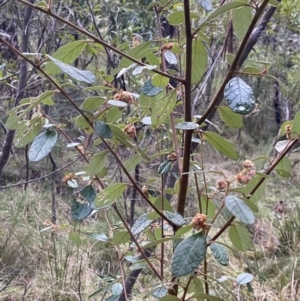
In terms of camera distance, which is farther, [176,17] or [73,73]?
[176,17]

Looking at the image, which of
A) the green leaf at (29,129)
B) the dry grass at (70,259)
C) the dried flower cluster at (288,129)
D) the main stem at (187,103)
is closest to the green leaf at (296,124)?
the dried flower cluster at (288,129)

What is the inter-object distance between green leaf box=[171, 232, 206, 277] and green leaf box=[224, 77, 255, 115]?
16 centimetres

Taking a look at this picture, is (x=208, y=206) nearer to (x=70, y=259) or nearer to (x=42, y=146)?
(x=42, y=146)

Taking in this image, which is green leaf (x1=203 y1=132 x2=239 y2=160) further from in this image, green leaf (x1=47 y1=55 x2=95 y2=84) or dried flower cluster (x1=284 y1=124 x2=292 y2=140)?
green leaf (x1=47 y1=55 x2=95 y2=84)

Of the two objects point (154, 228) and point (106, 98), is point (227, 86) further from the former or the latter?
point (154, 228)

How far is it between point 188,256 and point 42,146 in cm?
26

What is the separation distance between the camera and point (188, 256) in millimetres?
522

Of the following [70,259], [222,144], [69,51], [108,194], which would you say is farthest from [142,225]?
[70,259]

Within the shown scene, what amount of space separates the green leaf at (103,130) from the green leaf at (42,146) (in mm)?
84

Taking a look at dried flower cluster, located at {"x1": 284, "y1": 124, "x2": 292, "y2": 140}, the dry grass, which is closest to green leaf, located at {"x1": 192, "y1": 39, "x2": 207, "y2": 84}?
dried flower cluster, located at {"x1": 284, "y1": 124, "x2": 292, "y2": 140}

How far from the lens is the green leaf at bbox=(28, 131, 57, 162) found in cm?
63

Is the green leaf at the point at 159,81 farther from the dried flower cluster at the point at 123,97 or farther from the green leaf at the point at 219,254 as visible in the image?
the green leaf at the point at 219,254

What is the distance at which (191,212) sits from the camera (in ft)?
9.64

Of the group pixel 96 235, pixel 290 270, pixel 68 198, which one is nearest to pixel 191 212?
pixel 290 270
